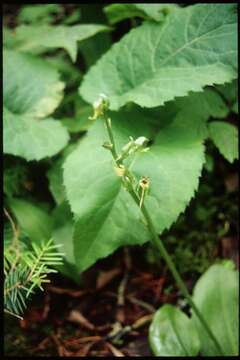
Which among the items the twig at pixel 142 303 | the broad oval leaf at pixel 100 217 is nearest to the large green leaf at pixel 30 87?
the broad oval leaf at pixel 100 217

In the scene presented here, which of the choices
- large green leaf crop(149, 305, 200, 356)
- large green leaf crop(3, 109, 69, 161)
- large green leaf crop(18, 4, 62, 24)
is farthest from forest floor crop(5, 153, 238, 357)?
large green leaf crop(18, 4, 62, 24)

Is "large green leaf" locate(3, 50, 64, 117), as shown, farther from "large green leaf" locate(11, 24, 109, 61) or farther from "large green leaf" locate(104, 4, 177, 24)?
"large green leaf" locate(104, 4, 177, 24)

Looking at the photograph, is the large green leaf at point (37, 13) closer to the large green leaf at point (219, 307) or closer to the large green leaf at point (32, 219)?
the large green leaf at point (32, 219)

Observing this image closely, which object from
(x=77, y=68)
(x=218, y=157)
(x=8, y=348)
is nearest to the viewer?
(x=8, y=348)

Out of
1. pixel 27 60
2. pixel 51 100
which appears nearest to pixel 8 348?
pixel 51 100

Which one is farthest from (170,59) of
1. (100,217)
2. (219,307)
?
(219,307)

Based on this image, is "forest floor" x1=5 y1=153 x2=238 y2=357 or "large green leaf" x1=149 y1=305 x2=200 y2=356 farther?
"forest floor" x1=5 y1=153 x2=238 y2=357

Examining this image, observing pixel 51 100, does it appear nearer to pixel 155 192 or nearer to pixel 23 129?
pixel 23 129
